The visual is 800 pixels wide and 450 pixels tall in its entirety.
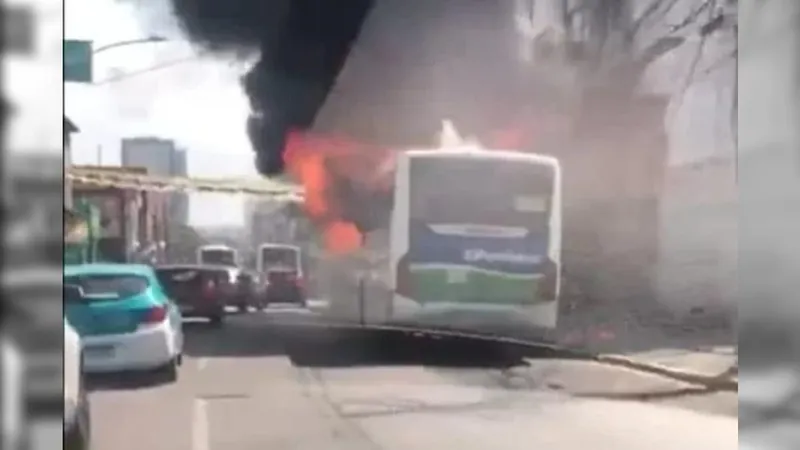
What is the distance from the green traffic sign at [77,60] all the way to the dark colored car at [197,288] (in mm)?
369

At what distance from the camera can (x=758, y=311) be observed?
2.08m

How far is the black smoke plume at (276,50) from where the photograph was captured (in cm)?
188

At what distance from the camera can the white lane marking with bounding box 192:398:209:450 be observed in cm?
186

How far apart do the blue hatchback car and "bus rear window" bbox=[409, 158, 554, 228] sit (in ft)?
1.64

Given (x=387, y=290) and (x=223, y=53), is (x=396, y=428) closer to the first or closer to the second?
(x=387, y=290)

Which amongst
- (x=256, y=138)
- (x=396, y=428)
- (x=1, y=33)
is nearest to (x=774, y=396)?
(x=396, y=428)

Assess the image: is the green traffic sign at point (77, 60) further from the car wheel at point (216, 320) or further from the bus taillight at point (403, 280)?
the bus taillight at point (403, 280)

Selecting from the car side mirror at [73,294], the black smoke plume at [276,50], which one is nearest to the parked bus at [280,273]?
the black smoke plume at [276,50]

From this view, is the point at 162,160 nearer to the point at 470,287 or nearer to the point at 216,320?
the point at 216,320

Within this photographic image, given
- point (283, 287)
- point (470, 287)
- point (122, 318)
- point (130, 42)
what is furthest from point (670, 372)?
point (130, 42)

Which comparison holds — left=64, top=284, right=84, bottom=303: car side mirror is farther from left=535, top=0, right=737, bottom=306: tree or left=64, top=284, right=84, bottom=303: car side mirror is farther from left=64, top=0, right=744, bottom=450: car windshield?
left=535, top=0, right=737, bottom=306: tree

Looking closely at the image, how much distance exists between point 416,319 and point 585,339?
0.34m

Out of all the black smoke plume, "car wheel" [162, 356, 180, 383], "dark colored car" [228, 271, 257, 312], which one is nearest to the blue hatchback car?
"car wheel" [162, 356, 180, 383]

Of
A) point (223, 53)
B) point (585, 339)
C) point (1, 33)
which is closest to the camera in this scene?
point (1, 33)
